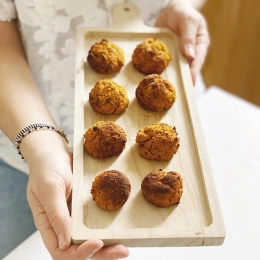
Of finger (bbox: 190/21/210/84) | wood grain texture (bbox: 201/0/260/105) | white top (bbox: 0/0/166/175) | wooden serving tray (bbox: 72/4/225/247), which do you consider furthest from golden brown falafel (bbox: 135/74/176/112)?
wood grain texture (bbox: 201/0/260/105)

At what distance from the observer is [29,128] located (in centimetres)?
80

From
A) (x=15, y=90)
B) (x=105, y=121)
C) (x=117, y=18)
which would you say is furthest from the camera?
(x=117, y=18)

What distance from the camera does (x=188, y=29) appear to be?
96cm

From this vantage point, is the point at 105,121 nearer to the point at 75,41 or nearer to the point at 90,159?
the point at 90,159

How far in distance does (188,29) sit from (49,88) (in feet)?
1.13

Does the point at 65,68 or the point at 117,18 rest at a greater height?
the point at 117,18

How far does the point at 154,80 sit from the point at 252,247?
338 millimetres

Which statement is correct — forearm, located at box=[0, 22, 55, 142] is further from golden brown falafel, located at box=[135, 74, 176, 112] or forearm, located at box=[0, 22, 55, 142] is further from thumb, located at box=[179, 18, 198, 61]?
thumb, located at box=[179, 18, 198, 61]

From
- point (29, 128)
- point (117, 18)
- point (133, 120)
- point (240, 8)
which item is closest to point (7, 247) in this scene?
point (29, 128)

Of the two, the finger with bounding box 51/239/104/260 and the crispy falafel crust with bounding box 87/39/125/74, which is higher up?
the crispy falafel crust with bounding box 87/39/125/74

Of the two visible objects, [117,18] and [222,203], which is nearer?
[222,203]

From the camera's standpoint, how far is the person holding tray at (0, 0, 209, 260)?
2.22 feet

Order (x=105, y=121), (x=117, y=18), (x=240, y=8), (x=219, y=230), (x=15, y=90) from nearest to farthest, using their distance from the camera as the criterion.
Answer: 1. (x=219, y=230)
2. (x=105, y=121)
3. (x=15, y=90)
4. (x=117, y=18)
5. (x=240, y=8)

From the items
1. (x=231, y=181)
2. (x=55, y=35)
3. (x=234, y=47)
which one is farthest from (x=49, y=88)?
(x=234, y=47)
